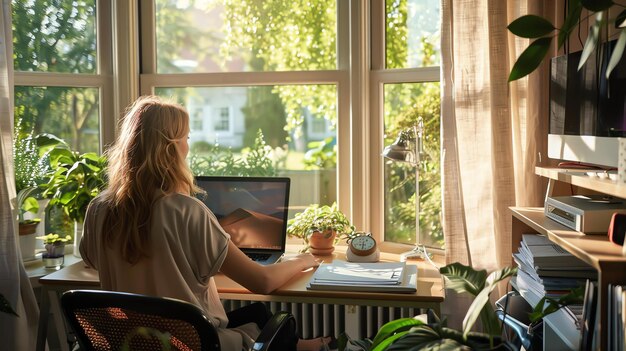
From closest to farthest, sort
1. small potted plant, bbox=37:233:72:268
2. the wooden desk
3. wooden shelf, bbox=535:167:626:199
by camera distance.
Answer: wooden shelf, bbox=535:167:626:199 < the wooden desk < small potted plant, bbox=37:233:72:268

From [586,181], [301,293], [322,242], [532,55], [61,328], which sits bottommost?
[61,328]

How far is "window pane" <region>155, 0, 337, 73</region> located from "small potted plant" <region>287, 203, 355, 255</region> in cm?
66

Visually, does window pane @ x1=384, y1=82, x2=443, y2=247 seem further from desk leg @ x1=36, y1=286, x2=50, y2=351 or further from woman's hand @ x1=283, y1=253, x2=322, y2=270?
desk leg @ x1=36, y1=286, x2=50, y2=351

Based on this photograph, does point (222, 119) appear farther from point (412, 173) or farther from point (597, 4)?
point (597, 4)

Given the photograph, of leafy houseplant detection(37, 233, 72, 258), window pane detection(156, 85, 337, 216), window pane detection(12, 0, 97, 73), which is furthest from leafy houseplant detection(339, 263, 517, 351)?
window pane detection(12, 0, 97, 73)

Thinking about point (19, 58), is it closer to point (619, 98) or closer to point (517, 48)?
point (517, 48)

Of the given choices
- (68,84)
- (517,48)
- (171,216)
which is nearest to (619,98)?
(517,48)

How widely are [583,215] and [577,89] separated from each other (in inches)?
15.1

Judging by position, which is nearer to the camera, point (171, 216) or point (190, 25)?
point (171, 216)

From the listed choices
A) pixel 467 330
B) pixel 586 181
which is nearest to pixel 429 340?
pixel 467 330

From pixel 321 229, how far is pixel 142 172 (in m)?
0.94

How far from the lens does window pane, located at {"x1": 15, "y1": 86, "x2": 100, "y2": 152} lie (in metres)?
3.04

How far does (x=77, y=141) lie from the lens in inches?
124

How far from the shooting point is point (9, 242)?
2.57 metres
